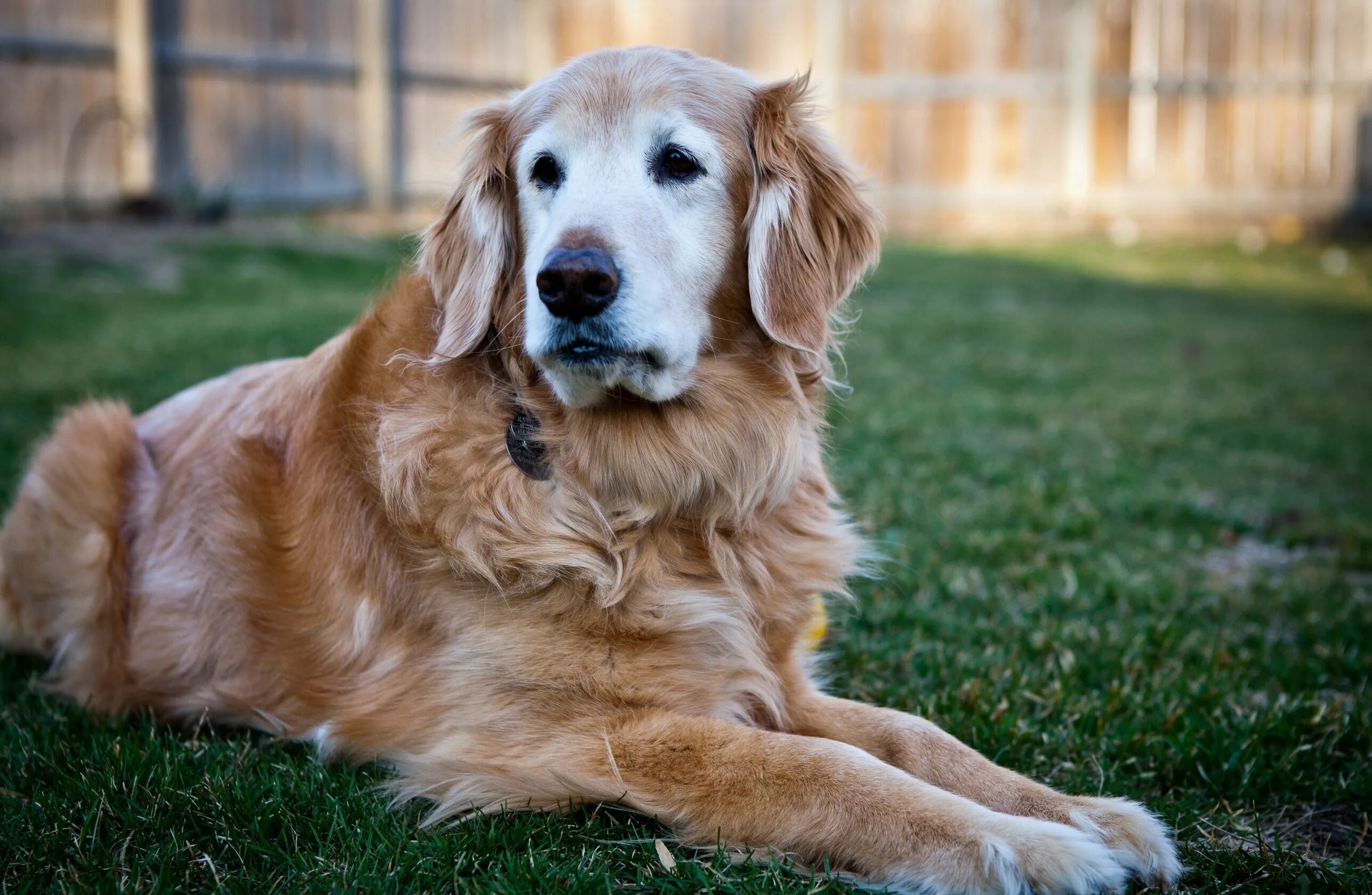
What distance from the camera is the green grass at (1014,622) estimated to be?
2145 mm

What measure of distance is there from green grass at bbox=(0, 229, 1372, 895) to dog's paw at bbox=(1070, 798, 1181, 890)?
9 cm

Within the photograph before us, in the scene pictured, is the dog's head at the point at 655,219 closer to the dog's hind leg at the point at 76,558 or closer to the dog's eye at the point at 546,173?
the dog's eye at the point at 546,173

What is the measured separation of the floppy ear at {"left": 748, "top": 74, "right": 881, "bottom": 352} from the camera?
270 cm

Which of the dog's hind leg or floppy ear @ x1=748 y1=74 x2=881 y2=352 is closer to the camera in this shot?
floppy ear @ x1=748 y1=74 x2=881 y2=352

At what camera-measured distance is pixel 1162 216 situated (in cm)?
1494

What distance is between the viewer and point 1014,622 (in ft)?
11.3

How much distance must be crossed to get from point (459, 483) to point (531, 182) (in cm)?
76

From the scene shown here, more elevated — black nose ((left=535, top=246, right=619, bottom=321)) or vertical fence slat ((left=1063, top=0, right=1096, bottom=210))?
vertical fence slat ((left=1063, top=0, right=1096, bottom=210))

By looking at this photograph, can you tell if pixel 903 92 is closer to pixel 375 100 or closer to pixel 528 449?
pixel 375 100

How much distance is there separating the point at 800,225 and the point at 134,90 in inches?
418

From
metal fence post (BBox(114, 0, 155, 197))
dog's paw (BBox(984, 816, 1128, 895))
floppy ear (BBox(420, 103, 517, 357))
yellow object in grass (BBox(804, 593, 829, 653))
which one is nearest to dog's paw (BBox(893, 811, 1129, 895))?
dog's paw (BBox(984, 816, 1128, 895))

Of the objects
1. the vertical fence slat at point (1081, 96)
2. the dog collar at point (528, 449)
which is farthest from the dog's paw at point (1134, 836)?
the vertical fence slat at point (1081, 96)

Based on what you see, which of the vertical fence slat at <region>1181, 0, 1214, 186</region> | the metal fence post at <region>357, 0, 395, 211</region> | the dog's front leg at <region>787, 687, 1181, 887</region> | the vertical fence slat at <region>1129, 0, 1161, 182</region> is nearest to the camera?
the dog's front leg at <region>787, 687, 1181, 887</region>

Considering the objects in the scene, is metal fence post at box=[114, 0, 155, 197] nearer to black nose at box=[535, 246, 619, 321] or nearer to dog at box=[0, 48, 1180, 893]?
dog at box=[0, 48, 1180, 893]
